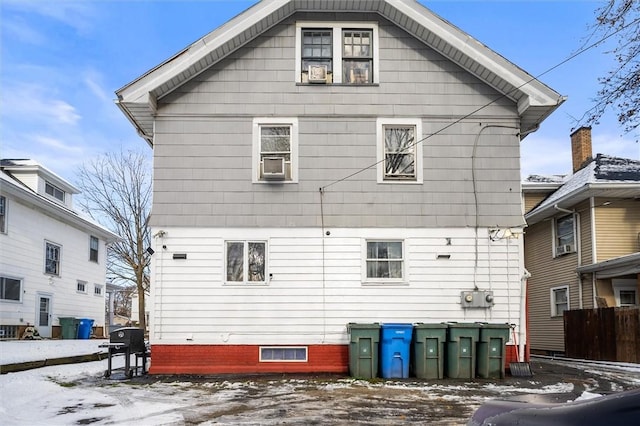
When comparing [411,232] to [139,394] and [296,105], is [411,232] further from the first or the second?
[139,394]

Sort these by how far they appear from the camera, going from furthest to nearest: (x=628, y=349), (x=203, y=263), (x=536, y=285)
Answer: (x=536, y=285), (x=628, y=349), (x=203, y=263)

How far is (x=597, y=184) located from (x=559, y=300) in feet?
16.8

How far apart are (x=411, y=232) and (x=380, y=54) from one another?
13.2ft

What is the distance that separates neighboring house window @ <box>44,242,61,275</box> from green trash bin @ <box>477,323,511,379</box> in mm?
16938

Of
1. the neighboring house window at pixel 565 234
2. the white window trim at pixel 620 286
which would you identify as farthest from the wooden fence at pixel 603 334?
the neighboring house window at pixel 565 234

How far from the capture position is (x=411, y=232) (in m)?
13.0

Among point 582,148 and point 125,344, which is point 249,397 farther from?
point 582,148

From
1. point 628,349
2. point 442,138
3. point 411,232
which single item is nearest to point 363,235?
point 411,232

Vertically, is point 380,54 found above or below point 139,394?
above

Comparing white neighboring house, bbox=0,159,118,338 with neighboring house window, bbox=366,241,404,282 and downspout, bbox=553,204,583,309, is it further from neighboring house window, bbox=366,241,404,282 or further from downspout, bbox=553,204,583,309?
downspout, bbox=553,204,583,309

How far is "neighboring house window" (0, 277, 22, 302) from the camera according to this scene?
19.4 metres

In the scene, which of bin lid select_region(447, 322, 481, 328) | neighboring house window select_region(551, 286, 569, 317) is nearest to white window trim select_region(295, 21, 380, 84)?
bin lid select_region(447, 322, 481, 328)

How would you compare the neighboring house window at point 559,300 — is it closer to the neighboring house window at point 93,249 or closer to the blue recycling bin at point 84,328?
the blue recycling bin at point 84,328

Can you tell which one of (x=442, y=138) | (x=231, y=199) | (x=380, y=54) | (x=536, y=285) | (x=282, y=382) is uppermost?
(x=380, y=54)
